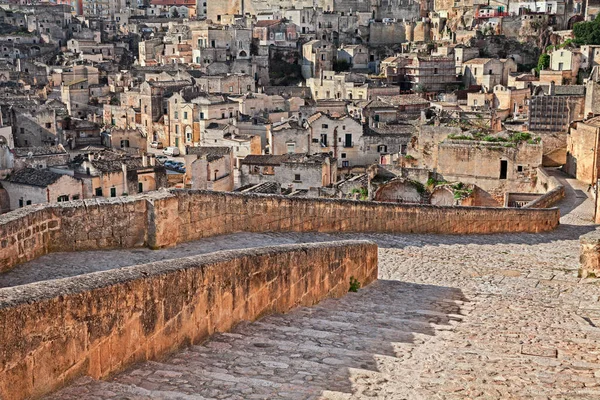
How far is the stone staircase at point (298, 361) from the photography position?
17.4 ft

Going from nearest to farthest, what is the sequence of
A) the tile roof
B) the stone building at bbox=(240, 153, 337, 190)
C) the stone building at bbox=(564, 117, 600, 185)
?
the stone building at bbox=(564, 117, 600, 185) < the tile roof < the stone building at bbox=(240, 153, 337, 190)

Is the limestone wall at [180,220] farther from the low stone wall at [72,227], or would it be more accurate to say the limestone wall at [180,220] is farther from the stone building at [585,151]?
the stone building at [585,151]

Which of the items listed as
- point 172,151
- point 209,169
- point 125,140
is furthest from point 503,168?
point 125,140

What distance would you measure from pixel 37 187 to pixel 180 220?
61.7ft

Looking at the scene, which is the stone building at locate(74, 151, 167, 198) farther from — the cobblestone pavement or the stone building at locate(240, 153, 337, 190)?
the cobblestone pavement

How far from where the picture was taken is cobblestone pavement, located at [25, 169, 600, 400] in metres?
5.57

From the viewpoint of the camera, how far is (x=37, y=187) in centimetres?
2695

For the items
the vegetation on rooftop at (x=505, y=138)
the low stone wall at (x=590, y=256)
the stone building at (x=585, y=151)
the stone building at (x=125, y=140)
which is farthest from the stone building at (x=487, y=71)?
the low stone wall at (x=590, y=256)

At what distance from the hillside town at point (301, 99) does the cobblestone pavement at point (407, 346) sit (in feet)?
48.6

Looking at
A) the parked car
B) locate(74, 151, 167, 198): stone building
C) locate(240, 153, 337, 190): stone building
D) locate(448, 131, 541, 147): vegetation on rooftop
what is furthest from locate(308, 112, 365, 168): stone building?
locate(448, 131, 541, 147): vegetation on rooftop

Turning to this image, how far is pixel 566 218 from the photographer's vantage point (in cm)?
1975

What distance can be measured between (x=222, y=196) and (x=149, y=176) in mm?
21759

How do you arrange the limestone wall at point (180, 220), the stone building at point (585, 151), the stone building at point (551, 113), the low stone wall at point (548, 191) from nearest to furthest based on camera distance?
the limestone wall at point (180, 220) < the low stone wall at point (548, 191) < the stone building at point (585, 151) < the stone building at point (551, 113)

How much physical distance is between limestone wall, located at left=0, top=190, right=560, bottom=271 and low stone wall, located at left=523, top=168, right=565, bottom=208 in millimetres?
5914
